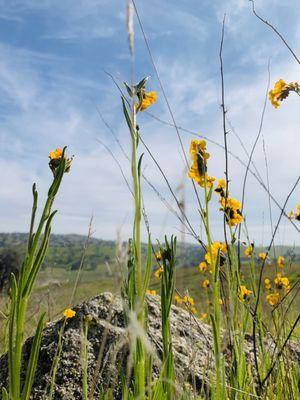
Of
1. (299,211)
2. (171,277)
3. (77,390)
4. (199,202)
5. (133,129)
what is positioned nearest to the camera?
(133,129)

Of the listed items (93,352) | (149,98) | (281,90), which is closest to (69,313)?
(93,352)

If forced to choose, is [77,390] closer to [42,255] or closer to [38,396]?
[38,396]

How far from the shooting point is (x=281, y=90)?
8.53 feet

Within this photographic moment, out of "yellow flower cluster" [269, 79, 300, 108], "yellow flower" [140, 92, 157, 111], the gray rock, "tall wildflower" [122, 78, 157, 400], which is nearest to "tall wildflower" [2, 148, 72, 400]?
"tall wildflower" [122, 78, 157, 400]

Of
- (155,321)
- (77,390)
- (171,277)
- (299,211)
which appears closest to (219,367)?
(171,277)

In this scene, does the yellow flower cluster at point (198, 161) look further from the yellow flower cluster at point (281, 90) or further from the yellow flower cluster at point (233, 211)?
the yellow flower cluster at point (281, 90)

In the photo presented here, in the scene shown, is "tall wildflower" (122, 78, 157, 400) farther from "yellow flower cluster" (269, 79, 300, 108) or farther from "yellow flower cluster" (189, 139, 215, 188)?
"yellow flower cluster" (269, 79, 300, 108)

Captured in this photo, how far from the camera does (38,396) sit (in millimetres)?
2352

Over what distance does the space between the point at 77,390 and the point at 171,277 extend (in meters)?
1.34

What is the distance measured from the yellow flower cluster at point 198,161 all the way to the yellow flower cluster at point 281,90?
95cm

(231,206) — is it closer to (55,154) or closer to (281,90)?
(281,90)

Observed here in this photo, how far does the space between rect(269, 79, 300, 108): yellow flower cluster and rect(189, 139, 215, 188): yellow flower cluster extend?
95cm

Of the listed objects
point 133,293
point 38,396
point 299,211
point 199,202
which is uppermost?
point 299,211

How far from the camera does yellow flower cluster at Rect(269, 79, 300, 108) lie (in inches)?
99.8
